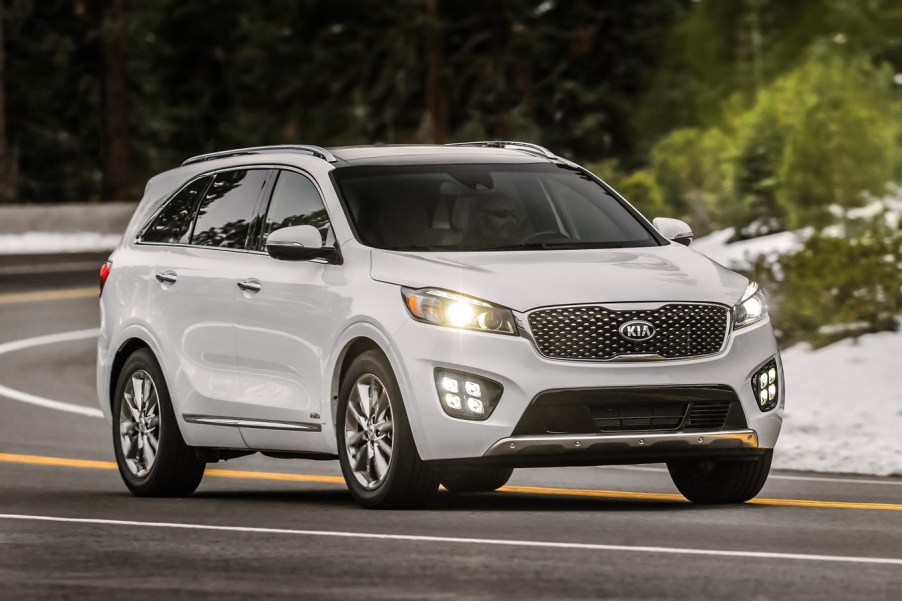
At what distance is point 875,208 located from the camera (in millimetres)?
25406

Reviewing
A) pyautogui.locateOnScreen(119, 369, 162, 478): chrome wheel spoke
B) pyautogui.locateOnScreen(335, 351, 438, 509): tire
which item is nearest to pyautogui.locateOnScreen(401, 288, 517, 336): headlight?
pyautogui.locateOnScreen(335, 351, 438, 509): tire

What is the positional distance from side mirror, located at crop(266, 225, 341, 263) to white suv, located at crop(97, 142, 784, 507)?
0.01 metres

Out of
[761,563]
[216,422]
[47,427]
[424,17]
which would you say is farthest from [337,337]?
[424,17]

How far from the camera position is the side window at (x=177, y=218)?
41.8 ft

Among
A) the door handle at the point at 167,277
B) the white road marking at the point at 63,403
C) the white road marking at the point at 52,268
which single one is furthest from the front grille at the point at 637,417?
the white road marking at the point at 52,268

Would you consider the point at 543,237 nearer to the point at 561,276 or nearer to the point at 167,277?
the point at 561,276

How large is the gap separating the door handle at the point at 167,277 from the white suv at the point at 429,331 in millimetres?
10

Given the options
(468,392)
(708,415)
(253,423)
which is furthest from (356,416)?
(708,415)

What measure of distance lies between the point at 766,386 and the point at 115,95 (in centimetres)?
4475

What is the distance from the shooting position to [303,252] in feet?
36.1

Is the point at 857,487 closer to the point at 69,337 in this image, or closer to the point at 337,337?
the point at 337,337

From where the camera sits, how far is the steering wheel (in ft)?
37.2

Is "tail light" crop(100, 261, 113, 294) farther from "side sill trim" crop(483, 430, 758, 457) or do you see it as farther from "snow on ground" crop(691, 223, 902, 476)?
"snow on ground" crop(691, 223, 902, 476)

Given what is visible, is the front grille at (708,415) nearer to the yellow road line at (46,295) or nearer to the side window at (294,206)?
the side window at (294,206)
